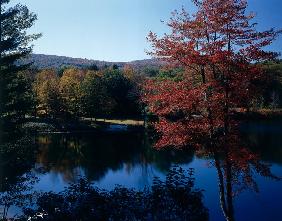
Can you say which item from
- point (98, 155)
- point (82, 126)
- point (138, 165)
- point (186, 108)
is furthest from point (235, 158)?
point (82, 126)

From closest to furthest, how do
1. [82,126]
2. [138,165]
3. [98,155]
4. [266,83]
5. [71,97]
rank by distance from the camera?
[266,83] < [138,165] < [98,155] < [82,126] < [71,97]

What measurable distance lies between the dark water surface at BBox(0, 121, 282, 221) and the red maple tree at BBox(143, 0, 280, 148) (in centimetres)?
358

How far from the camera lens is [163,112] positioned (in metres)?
18.0

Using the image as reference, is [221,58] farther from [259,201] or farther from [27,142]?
[259,201]

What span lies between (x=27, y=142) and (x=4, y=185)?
3.81 m

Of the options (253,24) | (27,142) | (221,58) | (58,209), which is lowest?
(58,209)

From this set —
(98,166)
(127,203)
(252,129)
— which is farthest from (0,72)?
(252,129)

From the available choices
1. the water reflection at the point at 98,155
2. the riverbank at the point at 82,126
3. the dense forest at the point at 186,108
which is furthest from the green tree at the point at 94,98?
the dense forest at the point at 186,108

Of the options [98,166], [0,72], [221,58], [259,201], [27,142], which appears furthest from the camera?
[98,166]

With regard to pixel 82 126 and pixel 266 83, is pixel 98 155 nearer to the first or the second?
pixel 82 126

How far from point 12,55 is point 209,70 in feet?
40.1

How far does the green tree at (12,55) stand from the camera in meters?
21.9

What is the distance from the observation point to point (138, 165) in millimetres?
47062

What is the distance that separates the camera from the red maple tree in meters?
17.2
